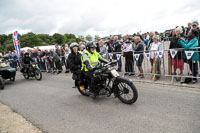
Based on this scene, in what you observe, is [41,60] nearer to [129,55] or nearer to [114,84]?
[129,55]

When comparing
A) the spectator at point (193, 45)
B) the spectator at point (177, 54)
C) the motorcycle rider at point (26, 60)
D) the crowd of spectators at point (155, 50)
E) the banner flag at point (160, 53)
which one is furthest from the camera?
the motorcycle rider at point (26, 60)

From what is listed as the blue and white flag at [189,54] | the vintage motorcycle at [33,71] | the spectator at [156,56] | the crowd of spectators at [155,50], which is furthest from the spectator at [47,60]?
the blue and white flag at [189,54]

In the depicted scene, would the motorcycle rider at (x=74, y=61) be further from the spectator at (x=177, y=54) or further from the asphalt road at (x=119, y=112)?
the spectator at (x=177, y=54)

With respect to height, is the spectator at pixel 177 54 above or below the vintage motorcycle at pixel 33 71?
above

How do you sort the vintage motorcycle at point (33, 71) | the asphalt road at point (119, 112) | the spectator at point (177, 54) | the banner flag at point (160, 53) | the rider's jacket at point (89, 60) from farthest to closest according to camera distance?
the vintage motorcycle at point (33, 71)
the banner flag at point (160, 53)
the spectator at point (177, 54)
the rider's jacket at point (89, 60)
the asphalt road at point (119, 112)

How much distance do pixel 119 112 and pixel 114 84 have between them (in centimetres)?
88

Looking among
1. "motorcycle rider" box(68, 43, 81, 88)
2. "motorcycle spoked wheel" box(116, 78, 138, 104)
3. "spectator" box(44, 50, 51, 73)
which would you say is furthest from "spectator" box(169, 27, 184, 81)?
"spectator" box(44, 50, 51, 73)

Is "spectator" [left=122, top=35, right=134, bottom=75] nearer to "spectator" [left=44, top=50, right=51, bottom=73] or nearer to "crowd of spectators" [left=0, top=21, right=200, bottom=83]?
"crowd of spectators" [left=0, top=21, right=200, bottom=83]

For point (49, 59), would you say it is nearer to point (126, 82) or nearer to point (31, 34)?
point (126, 82)

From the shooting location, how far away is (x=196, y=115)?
3326 millimetres

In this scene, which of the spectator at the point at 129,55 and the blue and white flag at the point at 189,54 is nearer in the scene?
the blue and white flag at the point at 189,54

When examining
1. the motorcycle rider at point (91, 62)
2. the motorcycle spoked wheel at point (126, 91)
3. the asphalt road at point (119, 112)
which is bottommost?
the asphalt road at point (119, 112)

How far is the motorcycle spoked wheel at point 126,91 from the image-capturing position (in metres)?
3.99

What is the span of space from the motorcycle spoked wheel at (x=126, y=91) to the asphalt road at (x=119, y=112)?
0.17 metres
